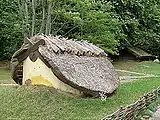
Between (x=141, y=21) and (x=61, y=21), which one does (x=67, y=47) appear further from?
(x=141, y=21)

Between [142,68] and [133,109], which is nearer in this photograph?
[133,109]

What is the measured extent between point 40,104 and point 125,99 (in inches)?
93.9

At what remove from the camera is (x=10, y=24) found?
62.5ft

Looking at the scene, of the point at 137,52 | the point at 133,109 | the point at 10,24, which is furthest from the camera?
the point at 137,52

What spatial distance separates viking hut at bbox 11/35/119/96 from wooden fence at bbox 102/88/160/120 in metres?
0.85

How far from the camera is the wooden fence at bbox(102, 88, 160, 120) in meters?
6.48

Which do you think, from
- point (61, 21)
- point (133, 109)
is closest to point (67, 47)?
point (133, 109)

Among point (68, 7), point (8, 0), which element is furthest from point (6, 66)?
point (68, 7)

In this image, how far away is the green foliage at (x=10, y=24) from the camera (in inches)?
743

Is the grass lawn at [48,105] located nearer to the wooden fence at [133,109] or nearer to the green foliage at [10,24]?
the wooden fence at [133,109]

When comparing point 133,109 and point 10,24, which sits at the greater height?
point 133,109

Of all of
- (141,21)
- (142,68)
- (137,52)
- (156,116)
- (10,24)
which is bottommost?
(137,52)

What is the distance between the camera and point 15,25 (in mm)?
18188

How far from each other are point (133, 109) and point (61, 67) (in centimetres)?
173
